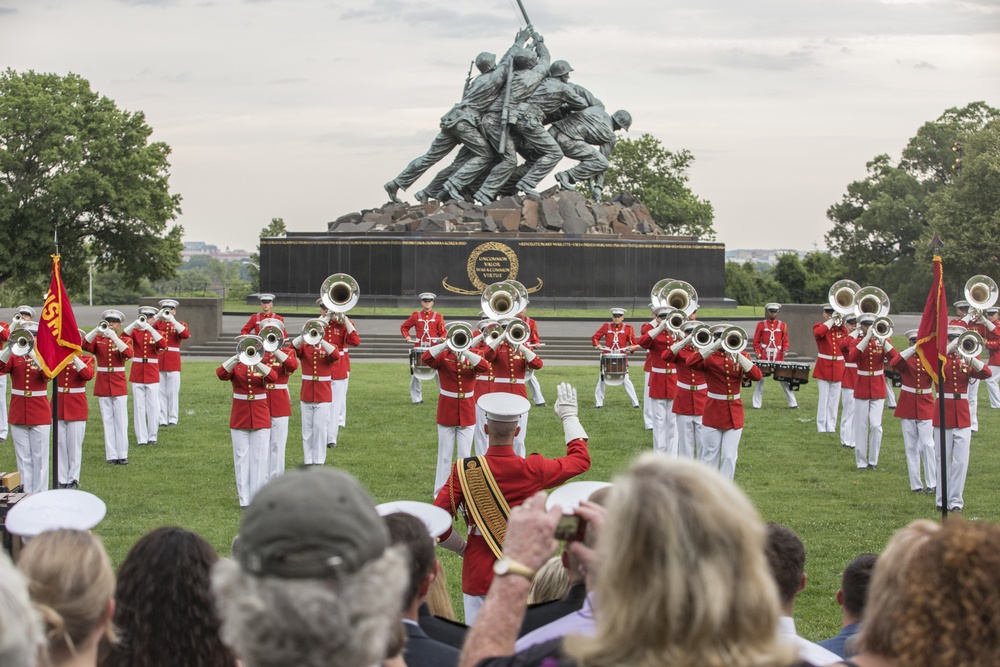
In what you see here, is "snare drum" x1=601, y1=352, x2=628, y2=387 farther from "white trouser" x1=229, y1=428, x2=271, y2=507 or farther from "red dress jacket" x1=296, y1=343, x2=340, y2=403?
"white trouser" x1=229, y1=428, x2=271, y2=507

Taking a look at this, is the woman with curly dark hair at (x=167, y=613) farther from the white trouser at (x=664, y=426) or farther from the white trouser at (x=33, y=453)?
the white trouser at (x=664, y=426)

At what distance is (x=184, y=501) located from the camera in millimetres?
12844

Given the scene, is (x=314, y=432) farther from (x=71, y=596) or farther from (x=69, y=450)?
(x=71, y=596)

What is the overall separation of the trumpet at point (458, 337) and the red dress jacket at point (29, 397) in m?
4.67

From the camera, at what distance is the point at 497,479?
21.0 feet

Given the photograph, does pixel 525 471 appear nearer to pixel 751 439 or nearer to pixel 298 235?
pixel 751 439

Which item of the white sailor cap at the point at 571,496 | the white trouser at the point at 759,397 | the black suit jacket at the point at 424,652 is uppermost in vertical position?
the white sailor cap at the point at 571,496

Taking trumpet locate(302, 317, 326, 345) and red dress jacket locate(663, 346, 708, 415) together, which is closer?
red dress jacket locate(663, 346, 708, 415)

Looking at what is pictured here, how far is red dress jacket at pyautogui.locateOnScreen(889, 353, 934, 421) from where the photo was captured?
13.3 meters

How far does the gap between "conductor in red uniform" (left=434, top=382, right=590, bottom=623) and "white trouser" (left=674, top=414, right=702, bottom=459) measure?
26.3 feet

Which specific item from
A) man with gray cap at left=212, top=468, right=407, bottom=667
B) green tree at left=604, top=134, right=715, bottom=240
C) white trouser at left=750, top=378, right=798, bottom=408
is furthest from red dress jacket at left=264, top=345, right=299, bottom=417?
green tree at left=604, top=134, right=715, bottom=240

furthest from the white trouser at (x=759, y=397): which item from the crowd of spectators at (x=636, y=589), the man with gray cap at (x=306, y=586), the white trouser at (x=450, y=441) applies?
the man with gray cap at (x=306, y=586)

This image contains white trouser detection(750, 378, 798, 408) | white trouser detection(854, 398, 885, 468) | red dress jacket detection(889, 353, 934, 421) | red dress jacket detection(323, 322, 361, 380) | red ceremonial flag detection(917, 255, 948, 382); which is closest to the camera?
red ceremonial flag detection(917, 255, 948, 382)

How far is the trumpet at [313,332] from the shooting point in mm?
15625
